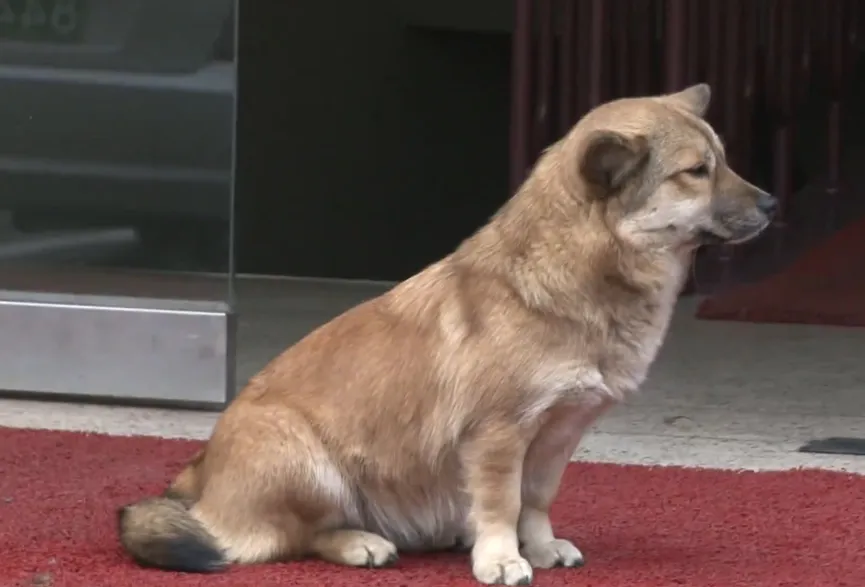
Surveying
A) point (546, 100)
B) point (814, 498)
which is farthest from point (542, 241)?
point (546, 100)

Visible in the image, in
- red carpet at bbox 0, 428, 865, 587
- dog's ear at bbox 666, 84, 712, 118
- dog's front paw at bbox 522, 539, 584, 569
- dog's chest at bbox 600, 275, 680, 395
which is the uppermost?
dog's ear at bbox 666, 84, 712, 118

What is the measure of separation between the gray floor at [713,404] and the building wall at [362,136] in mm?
1670

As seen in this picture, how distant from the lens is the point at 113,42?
567cm

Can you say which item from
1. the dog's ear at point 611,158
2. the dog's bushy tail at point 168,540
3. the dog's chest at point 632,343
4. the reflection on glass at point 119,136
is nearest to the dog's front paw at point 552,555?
the dog's chest at point 632,343

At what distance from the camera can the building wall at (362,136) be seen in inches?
379

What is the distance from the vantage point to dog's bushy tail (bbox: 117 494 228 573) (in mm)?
3613

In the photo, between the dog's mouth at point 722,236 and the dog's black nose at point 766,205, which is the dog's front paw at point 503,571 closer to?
the dog's mouth at point 722,236

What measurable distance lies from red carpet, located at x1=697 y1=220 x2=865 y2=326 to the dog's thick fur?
13.9ft

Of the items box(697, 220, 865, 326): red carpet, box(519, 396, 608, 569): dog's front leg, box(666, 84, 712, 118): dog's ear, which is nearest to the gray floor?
box(697, 220, 865, 326): red carpet

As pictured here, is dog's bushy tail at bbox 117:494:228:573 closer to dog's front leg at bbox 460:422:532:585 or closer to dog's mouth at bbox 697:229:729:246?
dog's front leg at bbox 460:422:532:585

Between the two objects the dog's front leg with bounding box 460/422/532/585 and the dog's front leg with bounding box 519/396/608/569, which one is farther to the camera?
the dog's front leg with bounding box 519/396/608/569

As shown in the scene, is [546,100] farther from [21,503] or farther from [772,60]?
[21,503]

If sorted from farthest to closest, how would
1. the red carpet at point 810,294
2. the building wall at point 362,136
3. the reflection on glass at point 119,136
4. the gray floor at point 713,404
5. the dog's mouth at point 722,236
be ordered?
the building wall at point 362,136 → the red carpet at point 810,294 → the reflection on glass at point 119,136 → the gray floor at point 713,404 → the dog's mouth at point 722,236

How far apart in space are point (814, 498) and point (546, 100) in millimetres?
4323
